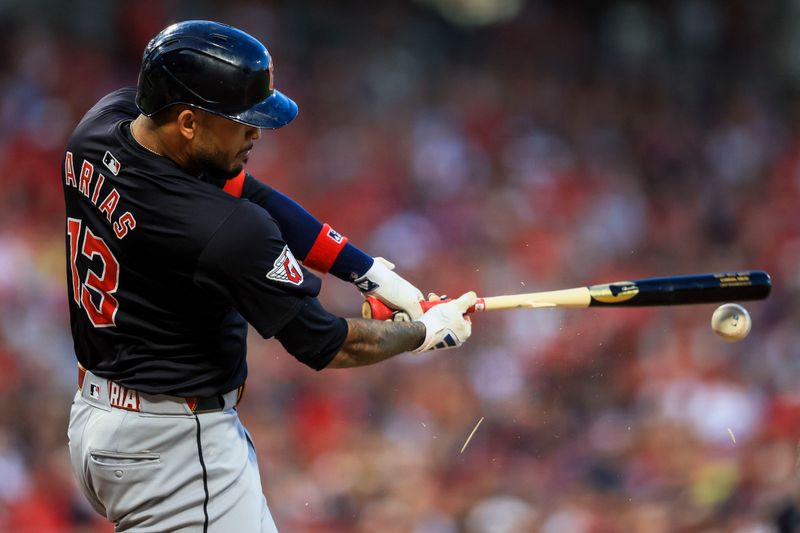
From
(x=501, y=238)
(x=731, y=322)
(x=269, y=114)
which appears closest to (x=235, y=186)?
(x=269, y=114)

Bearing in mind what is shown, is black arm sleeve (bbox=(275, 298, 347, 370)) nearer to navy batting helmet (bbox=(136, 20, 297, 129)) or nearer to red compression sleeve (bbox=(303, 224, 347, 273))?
navy batting helmet (bbox=(136, 20, 297, 129))

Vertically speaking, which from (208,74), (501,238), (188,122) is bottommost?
(501,238)

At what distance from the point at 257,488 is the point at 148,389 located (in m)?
0.40

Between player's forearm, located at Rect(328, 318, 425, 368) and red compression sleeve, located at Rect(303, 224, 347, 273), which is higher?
player's forearm, located at Rect(328, 318, 425, 368)

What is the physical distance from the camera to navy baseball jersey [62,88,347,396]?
2564 mm

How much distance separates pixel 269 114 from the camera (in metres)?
2.69

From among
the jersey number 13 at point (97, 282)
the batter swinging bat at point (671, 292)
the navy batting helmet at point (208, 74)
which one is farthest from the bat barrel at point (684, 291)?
the jersey number 13 at point (97, 282)

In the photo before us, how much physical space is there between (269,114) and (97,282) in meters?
0.61

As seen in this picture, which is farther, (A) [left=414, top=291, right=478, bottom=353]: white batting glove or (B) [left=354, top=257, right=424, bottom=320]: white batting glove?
(B) [left=354, top=257, right=424, bottom=320]: white batting glove

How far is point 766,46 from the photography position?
9430mm

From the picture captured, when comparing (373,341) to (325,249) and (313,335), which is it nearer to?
(313,335)

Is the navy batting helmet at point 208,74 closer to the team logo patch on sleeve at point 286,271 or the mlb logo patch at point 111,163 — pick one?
the mlb logo patch at point 111,163

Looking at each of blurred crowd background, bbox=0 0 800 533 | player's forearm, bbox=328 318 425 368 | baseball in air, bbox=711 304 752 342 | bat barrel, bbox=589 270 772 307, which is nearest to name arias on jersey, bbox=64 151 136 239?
player's forearm, bbox=328 318 425 368

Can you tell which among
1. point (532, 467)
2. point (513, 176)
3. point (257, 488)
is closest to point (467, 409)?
point (532, 467)
